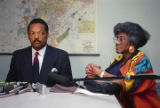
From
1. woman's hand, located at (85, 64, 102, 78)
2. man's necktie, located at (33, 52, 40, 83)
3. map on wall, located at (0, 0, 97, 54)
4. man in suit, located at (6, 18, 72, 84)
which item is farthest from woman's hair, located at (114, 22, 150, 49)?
man's necktie, located at (33, 52, 40, 83)

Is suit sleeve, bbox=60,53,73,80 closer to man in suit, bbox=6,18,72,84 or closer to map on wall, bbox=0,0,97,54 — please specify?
man in suit, bbox=6,18,72,84

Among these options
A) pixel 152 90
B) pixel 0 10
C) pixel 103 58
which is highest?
pixel 0 10

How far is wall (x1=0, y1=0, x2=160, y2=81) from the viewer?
5.35 ft

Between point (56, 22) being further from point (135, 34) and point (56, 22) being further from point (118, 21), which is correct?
point (135, 34)

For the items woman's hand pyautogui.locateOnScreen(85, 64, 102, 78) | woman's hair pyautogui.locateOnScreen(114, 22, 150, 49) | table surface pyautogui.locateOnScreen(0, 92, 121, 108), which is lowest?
table surface pyautogui.locateOnScreen(0, 92, 121, 108)

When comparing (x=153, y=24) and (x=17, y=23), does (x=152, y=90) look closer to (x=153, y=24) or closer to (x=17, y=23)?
(x=153, y=24)

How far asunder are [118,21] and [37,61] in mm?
963

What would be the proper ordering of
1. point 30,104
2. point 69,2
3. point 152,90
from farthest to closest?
1. point 69,2
2. point 152,90
3. point 30,104

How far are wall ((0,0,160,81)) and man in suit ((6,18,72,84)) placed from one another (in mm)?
342

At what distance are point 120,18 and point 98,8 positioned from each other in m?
0.27

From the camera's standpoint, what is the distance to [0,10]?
181cm

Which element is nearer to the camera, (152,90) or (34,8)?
(152,90)

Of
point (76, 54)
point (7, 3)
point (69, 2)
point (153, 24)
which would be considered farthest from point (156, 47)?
point (7, 3)

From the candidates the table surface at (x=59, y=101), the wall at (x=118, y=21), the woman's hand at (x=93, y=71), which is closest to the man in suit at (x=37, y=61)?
the woman's hand at (x=93, y=71)
